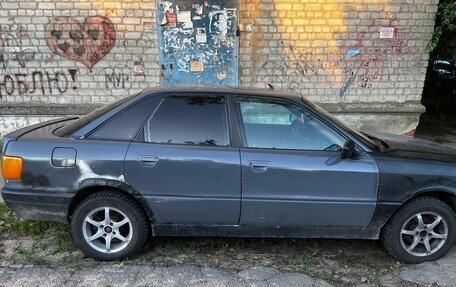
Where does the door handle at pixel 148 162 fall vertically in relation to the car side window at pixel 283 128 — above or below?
below

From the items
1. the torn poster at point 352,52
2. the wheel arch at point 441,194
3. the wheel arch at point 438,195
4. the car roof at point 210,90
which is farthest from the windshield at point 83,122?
the torn poster at point 352,52

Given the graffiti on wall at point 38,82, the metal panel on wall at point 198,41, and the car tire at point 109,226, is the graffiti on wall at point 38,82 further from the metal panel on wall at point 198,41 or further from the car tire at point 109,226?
the car tire at point 109,226

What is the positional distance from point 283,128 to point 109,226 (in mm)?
1719

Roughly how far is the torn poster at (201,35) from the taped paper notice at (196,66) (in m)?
0.38

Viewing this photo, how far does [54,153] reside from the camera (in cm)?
320

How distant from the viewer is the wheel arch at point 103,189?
319 cm

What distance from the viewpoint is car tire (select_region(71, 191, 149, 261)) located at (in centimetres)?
323

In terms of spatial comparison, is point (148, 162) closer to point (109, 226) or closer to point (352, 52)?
point (109, 226)

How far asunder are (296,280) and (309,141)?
3.76 ft

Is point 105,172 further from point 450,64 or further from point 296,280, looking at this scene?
point 450,64

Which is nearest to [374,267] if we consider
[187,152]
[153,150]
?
[187,152]

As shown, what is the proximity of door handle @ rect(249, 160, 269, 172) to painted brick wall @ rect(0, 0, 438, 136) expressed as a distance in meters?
3.98

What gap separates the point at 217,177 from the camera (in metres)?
3.19

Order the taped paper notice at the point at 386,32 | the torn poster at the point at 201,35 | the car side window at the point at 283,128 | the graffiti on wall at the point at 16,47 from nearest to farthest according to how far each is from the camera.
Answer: the car side window at the point at 283,128 < the graffiti on wall at the point at 16,47 < the torn poster at the point at 201,35 < the taped paper notice at the point at 386,32
